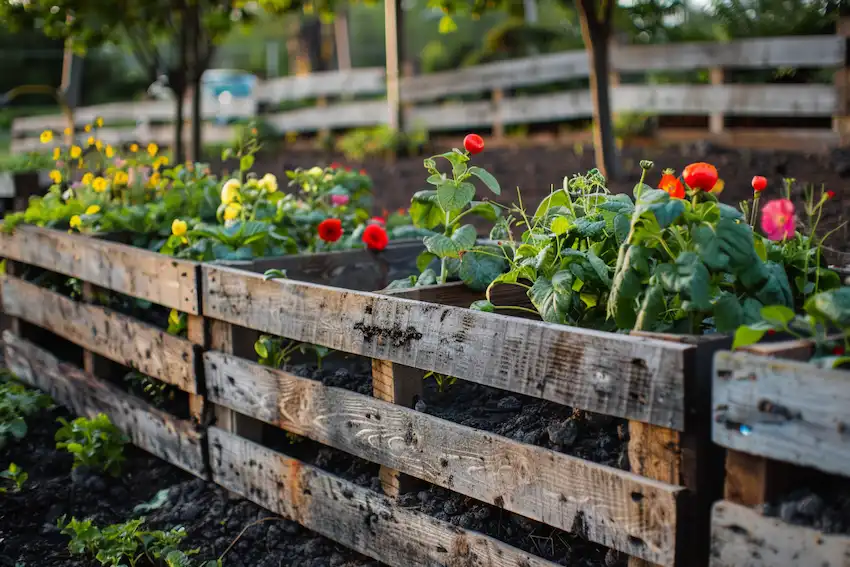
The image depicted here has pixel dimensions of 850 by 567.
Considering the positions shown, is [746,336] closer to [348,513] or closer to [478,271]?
[478,271]

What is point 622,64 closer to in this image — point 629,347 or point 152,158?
point 152,158

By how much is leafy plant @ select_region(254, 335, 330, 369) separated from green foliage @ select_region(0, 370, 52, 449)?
1295mm

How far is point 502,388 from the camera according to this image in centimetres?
232

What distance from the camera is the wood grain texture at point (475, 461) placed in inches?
80.4

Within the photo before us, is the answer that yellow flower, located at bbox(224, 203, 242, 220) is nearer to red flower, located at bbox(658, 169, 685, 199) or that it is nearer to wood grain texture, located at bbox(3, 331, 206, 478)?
wood grain texture, located at bbox(3, 331, 206, 478)

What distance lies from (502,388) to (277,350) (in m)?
1.40

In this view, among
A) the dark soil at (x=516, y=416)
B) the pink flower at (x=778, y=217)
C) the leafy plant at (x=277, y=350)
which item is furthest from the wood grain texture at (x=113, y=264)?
the pink flower at (x=778, y=217)

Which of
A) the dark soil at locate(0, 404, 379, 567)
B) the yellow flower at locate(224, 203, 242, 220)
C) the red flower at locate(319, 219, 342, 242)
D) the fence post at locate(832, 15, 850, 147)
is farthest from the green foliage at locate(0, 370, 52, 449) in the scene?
the fence post at locate(832, 15, 850, 147)

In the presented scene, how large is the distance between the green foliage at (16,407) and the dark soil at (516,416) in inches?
56.4

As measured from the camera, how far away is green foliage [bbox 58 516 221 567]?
306 cm

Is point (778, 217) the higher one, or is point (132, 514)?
point (778, 217)

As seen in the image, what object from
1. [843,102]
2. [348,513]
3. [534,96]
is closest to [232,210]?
[348,513]

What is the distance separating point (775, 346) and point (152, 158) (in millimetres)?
4157

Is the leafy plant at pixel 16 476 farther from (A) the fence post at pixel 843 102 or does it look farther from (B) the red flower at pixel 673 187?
(A) the fence post at pixel 843 102
